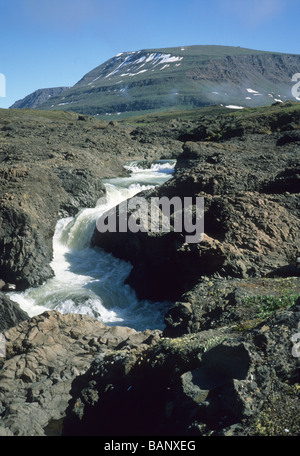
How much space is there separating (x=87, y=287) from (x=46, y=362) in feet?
24.7

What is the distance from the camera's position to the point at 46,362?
1089cm

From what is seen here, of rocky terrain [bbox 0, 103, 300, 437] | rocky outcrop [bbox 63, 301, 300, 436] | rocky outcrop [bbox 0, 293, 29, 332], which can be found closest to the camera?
rocky outcrop [bbox 63, 301, 300, 436]

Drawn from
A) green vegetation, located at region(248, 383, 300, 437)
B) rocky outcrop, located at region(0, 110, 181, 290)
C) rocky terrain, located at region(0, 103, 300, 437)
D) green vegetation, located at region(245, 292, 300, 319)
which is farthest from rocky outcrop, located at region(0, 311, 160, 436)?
rocky outcrop, located at region(0, 110, 181, 290)

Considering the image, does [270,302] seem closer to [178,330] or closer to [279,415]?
[178,330]

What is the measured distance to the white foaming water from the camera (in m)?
16.3

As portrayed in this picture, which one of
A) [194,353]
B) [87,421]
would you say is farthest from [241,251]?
[87,421]

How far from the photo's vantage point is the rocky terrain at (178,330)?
7086 mm

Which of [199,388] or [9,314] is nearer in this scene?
[199,388]

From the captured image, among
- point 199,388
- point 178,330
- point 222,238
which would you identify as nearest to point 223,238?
point 222,238

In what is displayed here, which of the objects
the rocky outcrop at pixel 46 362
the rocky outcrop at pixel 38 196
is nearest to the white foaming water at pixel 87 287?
the rocky outcrop at pixel 38 196

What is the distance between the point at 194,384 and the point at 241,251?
7.91 metres

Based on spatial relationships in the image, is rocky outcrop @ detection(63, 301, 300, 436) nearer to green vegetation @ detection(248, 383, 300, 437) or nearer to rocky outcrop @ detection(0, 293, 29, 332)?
green vegetation @ detection(248, 383, 300, 437)

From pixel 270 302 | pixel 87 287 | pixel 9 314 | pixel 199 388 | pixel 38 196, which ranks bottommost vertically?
pixel 87 287

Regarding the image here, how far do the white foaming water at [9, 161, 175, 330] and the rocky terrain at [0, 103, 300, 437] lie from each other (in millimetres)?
585
